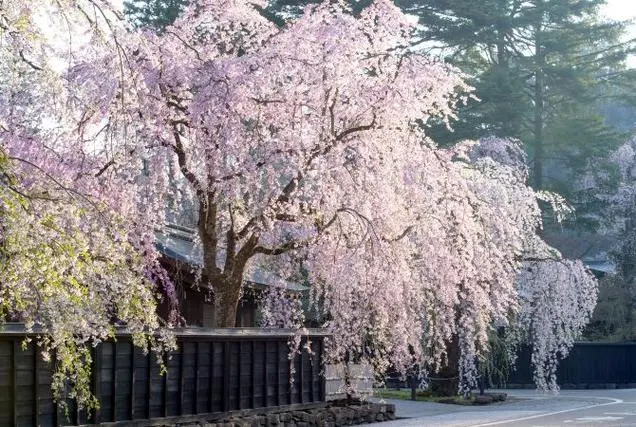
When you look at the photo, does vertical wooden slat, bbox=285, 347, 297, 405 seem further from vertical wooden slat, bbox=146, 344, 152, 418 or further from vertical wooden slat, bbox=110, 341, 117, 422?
vertical wooden slat, bbox=110, 341, 117, 422

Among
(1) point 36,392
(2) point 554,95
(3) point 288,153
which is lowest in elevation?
(1) point 36,392

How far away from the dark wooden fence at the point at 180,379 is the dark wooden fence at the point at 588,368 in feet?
58.9

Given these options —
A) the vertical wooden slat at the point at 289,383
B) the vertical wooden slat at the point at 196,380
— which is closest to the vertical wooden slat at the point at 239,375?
the vertical wooden slat at the point at 196,380

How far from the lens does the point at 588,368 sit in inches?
1585

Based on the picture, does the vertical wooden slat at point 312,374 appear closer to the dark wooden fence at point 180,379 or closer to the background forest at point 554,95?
the dark wooden fence at point 180,379

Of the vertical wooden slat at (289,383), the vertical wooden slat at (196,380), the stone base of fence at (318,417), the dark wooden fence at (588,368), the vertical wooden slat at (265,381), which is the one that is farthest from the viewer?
the dark wooden fence at (588,368)

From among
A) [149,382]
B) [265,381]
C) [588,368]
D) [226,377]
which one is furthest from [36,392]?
[588,368]

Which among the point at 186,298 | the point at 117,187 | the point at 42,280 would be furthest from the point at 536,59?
the point at 42,280

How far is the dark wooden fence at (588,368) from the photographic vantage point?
39938 mm

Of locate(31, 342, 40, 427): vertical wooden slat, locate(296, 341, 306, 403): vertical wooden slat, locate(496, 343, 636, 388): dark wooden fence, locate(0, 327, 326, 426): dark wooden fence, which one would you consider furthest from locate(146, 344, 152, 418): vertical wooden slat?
locate(496, 343, 636, 388): dark wooden fence

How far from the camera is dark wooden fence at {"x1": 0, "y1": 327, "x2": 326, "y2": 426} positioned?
1619 cm

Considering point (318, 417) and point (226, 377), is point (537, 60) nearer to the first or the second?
point (318, 417)

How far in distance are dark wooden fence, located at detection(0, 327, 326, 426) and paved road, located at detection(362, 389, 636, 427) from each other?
2.44 meters

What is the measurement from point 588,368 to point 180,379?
24025mm
